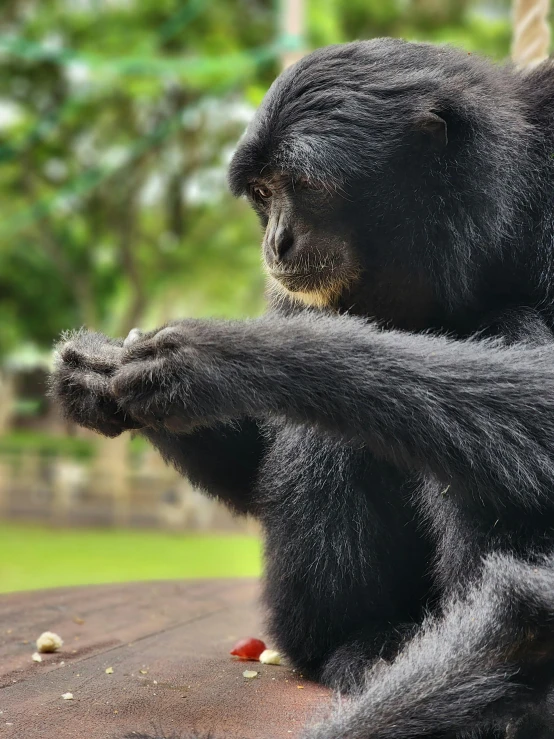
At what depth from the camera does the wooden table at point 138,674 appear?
2.61 meters

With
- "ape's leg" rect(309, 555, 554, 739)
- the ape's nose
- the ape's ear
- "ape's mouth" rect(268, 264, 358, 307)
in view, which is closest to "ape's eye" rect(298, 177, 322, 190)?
the ape's nose

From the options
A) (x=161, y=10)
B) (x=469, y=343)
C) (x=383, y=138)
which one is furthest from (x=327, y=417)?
(x=161, y=10)

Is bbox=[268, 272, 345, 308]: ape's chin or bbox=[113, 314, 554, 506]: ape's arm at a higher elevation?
bbox=[268, 272, 345, 308]: ape's chin

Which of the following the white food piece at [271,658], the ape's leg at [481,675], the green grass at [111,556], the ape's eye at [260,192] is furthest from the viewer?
the green grass at [111,556]

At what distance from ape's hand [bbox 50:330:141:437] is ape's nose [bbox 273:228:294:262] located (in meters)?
0.70

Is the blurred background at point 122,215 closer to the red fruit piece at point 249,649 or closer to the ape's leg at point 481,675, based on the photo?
the red fruit piece at point 249,649

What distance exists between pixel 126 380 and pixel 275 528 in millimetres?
1061

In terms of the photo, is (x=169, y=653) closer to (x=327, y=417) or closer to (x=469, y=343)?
(x=327, y=417)

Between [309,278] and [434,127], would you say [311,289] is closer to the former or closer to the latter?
[309,278]

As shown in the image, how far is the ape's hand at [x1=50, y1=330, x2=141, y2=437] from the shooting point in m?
2.75

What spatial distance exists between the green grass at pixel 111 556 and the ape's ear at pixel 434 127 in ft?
32.8

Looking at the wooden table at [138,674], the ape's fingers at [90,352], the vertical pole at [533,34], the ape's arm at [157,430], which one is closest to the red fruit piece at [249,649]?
the wooden table at [138,674]

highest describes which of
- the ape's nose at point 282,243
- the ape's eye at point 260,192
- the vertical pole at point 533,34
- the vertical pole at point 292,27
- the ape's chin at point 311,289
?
the vertical pole at point 292,27

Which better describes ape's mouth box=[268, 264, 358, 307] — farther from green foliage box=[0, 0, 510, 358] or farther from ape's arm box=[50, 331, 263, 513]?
green foliage box=[0, 0, 510, 358]
